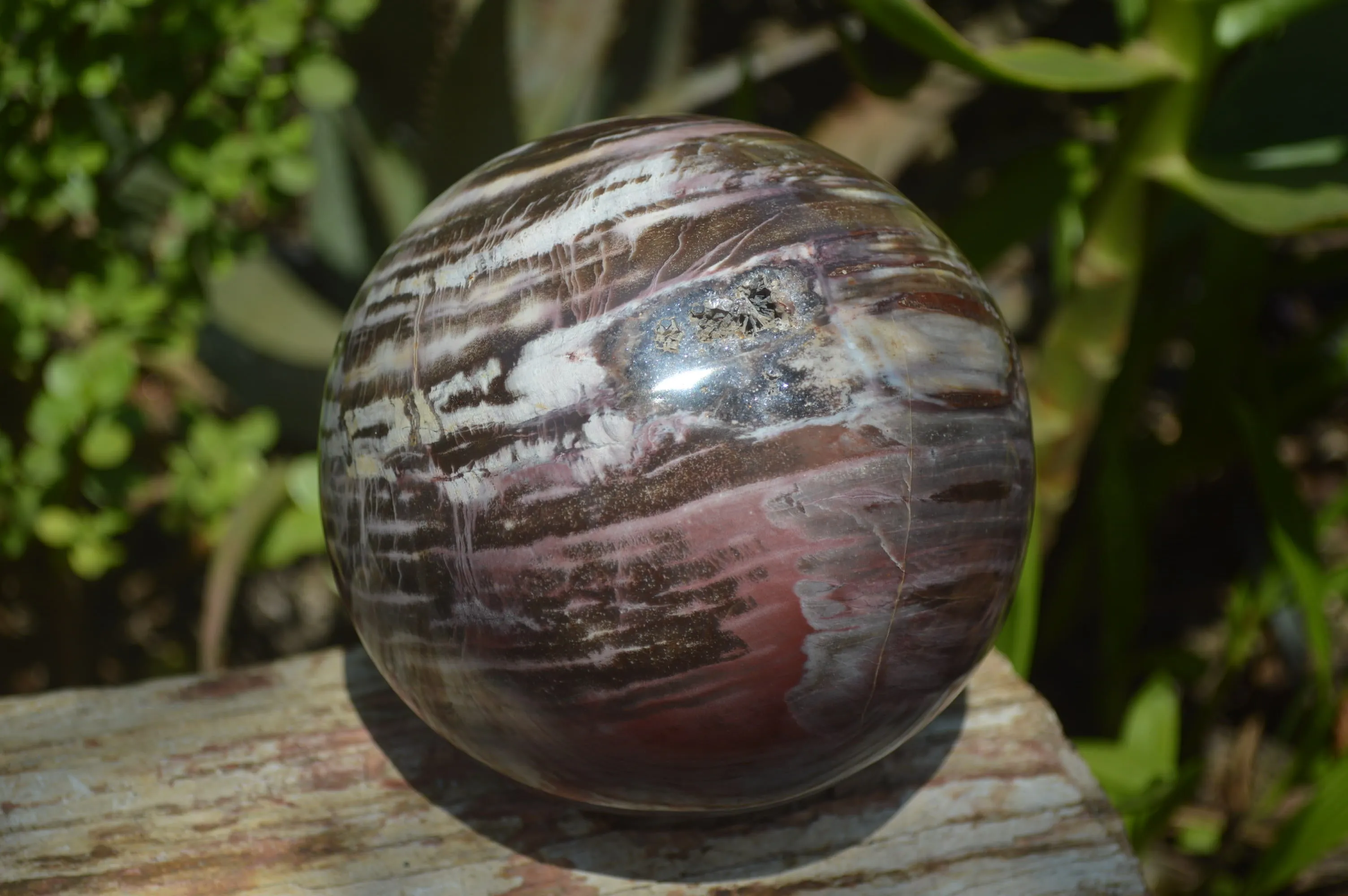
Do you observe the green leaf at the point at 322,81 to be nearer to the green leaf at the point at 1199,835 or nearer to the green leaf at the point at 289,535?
the green leaf at the point at 289,535

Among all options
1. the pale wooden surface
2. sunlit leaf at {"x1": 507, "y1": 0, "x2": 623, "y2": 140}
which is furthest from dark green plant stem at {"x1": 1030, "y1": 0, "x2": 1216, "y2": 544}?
sunlit leaf at {"x1": 507, "y1": 0, "x2": 623, "y2": 140}

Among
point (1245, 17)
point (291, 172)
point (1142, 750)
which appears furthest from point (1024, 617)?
point (291, 172)

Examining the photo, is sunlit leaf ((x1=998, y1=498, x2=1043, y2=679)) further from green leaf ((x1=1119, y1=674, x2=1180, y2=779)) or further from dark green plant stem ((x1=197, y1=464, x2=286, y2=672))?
dark green plant stem ((x1=197, y1=464, x2=286, y2=672))

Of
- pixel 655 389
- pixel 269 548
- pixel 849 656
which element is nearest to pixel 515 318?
pixel 655 389

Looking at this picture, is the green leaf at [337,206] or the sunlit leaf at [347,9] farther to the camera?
the green leaf at [337,206]

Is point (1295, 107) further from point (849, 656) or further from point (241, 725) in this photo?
point (241, 725)

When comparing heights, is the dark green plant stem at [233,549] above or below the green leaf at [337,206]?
below

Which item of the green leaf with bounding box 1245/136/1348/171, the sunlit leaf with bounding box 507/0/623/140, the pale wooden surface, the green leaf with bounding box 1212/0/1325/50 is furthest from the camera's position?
the sunlit leaf with bounding box 507/0/623/140

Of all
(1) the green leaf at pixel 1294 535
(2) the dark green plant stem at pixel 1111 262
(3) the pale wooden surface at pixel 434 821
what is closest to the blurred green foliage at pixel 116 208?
(3) the pale wooden surface at pixel 434 821
